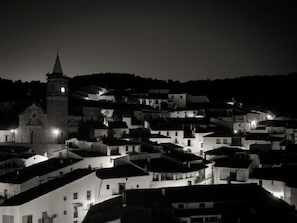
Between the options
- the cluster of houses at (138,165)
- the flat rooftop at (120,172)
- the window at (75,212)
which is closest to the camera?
the cluster of houses at (138,165)

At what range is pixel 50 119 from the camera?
5594cm

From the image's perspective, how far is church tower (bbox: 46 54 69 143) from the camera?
55.5 meters

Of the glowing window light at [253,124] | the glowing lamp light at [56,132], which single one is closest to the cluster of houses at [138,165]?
the glowing lamp light at [56,132]

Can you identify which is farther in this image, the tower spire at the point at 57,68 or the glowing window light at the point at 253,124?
the glowing window light at the point at 253,124

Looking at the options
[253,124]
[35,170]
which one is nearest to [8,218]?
[35,170]

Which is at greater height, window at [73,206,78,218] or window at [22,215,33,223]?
window at [22,215,33,223]

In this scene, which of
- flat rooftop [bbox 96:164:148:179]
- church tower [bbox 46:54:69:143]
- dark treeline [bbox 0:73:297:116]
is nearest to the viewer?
flat rooftop [bbox 96:164:148:179]

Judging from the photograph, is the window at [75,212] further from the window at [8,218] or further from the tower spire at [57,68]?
the tower spire at [57,68]

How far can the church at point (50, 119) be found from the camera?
55531mm

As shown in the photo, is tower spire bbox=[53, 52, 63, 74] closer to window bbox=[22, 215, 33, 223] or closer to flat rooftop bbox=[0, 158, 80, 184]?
flat rooftop bbox=[0, 158, 80, 184]

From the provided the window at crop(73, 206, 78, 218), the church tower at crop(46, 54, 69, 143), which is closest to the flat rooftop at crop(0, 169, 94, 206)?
the window at crop(73, 206, 78, 218)

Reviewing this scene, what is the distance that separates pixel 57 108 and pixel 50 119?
5.72ft

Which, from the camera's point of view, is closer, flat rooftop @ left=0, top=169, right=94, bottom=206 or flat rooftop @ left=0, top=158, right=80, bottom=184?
flat rooftop @ left=0, top=169, right=94, bottom=206

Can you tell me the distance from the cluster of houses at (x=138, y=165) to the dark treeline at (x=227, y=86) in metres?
41.5
